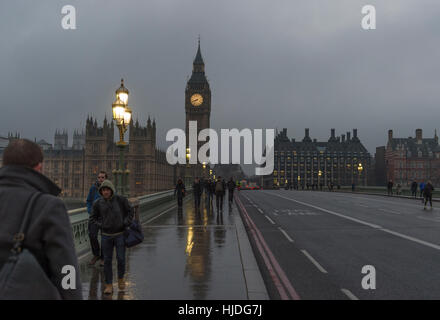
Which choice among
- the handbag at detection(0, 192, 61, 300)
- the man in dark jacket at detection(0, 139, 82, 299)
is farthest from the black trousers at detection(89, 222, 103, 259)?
the handbag at detection(0, 192, 61, 300)

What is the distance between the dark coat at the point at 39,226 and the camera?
2473mm

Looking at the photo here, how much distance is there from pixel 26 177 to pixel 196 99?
150 metres

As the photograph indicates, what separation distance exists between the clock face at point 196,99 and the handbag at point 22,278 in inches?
5846

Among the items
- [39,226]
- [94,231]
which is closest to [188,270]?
[94,231]

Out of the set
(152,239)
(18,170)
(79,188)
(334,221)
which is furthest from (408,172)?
(18,170)

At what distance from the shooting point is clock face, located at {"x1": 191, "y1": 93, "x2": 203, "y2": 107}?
149625 millimetres

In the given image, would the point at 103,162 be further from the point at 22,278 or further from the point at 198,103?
the point at 22,278

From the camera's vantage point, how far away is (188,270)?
868 cm

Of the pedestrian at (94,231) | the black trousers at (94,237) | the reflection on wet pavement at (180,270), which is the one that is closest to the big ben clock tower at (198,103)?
the reflection on wet pavement at (180,270)

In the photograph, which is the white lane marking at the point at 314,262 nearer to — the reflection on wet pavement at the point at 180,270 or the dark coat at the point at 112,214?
the reflection on wet pavement at the point at 180,270
